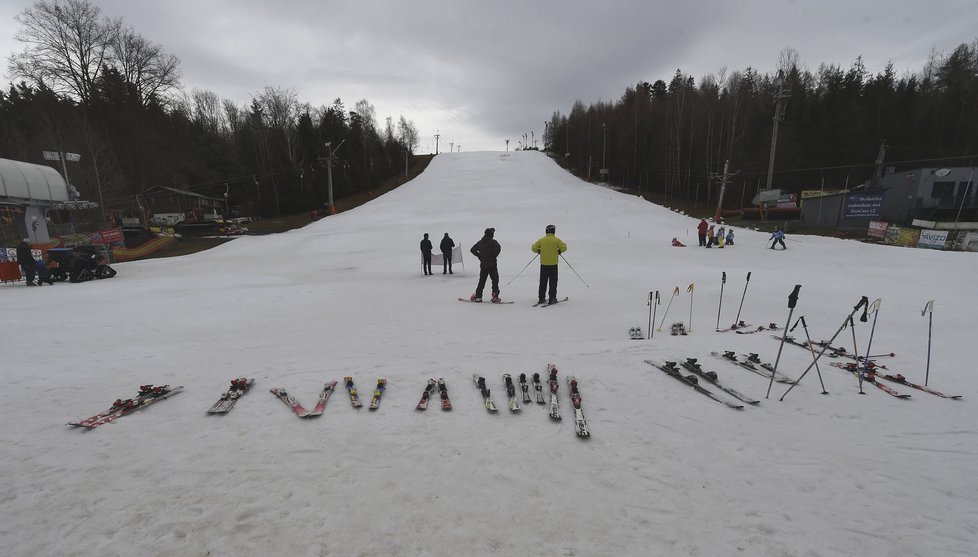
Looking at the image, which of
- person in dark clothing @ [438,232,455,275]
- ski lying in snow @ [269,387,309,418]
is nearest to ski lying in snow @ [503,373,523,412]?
ski lying in snow @ [269,387,309,418]

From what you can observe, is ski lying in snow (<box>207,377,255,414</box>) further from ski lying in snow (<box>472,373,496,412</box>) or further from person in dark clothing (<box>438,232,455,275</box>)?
person in dark clothing (<box>438,232,455,275</box>)

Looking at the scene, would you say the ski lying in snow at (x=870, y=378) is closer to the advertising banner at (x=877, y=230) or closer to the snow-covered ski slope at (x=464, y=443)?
the snow-covered ski slope at (x=464, y=443)

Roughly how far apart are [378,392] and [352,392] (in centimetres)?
30

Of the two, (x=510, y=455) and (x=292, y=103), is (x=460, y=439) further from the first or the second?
(x=292, y=103)

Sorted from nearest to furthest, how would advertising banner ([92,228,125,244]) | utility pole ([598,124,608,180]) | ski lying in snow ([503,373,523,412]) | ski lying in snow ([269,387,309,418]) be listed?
ski lying in snow ([269,387,309,418]) < ski lying in snow ([503,373,523,412]) < advertising banner ([92,228,125,244]) < utility pole ([598,124,608,180])

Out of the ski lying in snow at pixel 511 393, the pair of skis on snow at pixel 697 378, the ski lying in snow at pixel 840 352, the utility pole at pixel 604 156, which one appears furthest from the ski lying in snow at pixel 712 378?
the utility pole at pixel 604 156

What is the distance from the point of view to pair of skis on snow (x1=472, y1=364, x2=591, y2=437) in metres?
4.23

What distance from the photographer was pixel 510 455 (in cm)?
364

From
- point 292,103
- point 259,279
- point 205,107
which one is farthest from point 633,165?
point 205,107

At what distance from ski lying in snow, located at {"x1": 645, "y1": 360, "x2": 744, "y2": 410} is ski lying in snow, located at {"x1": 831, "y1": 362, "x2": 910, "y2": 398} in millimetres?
2142

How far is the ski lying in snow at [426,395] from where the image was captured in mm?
4492

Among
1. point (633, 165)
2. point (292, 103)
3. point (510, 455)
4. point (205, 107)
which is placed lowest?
point (510, 455)

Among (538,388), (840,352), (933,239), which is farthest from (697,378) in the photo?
(933,239)

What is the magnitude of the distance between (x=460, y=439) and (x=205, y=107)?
295ft
